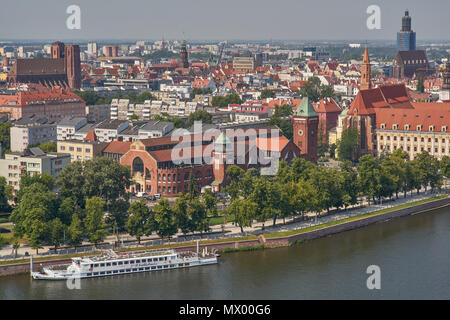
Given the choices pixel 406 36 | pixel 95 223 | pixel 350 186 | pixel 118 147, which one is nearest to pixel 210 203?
pixel 95 223

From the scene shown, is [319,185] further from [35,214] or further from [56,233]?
[35,214]

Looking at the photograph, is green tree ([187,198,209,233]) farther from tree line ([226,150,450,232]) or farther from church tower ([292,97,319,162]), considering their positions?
church tower ([292,97,319,162])

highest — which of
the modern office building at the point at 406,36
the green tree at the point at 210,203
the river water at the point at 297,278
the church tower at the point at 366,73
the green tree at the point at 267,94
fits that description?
the modern office building at the point at 406,36

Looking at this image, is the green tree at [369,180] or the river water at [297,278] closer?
the river water at [297,278]

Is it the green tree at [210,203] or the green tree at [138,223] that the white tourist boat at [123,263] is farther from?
the green tree at [210,203]

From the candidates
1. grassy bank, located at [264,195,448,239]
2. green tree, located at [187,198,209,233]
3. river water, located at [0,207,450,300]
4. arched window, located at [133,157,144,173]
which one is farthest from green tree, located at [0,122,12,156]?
river water, located at [0,207,450,300]

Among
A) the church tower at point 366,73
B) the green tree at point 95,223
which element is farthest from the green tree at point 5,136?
the church tower at point 366,73
